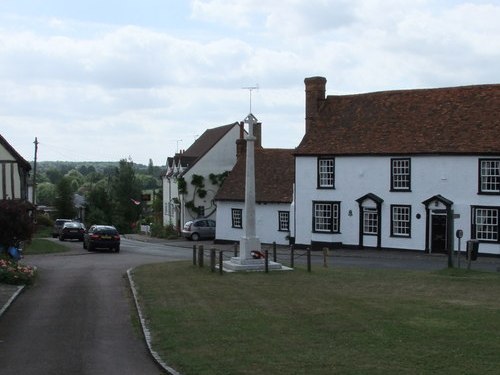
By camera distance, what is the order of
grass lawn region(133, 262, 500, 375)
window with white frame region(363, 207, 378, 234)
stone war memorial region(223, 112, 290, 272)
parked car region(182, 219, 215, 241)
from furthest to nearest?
parked car region(182, 219, 215, 241), window with white frame region(363, 207, 378, 234), stone war memorial region(223, 112, 290, 272), grass lawn region(133, 262, 500, 375)

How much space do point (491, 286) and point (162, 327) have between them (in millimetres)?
11744

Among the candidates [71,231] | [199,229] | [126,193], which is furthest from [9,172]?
[126,193]

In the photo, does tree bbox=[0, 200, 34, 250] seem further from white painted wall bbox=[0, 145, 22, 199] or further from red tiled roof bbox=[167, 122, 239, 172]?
red tiled roof bbox=[167, 122, 239, 172]

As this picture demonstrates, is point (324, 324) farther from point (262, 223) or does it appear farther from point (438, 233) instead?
point (262, 223)

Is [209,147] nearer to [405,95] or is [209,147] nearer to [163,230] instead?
[163,230]

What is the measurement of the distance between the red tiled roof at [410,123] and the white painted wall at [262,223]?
583 centimetres

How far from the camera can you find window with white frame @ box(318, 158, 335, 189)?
42.2 m

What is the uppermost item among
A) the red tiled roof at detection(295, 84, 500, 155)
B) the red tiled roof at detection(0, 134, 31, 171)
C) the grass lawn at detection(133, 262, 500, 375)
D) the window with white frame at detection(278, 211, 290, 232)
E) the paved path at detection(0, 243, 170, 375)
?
the red tiled roof at detection(295, 84, 500, 155)

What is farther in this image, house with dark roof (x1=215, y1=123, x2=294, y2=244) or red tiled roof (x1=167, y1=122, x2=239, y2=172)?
red tiled roof (x1=167, y1=122, x2=239, y2=172)

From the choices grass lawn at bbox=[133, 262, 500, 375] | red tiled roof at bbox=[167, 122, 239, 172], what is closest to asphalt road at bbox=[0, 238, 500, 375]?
grass lawn at bbox=[133, 262, 500, 375]

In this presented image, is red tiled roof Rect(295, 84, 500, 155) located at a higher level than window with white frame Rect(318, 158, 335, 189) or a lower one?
higher

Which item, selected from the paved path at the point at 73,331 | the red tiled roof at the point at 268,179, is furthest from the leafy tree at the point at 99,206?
the paved path at the point at 73,331

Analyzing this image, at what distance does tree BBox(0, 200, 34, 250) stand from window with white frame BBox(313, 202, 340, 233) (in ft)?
67.4

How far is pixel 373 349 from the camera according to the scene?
484 inches
